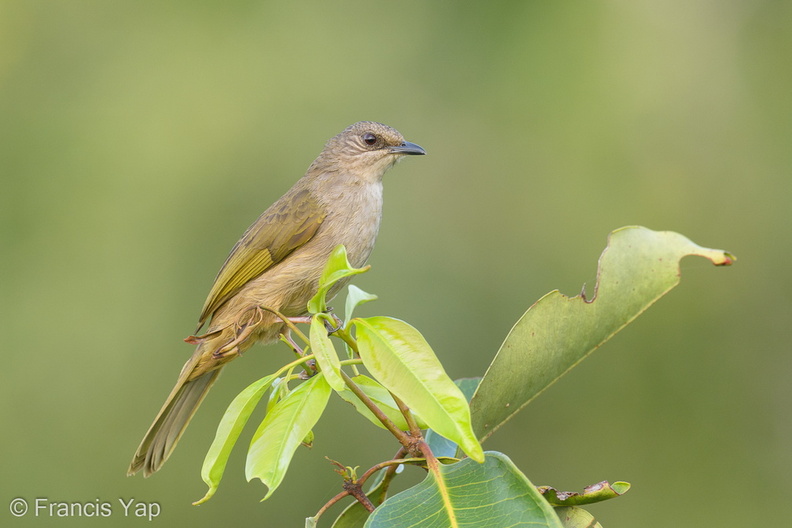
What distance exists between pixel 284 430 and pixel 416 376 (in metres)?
0.33

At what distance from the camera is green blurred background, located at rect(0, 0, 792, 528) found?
22.3ft

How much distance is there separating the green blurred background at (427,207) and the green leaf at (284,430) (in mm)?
4419

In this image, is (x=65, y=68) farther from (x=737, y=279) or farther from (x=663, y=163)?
(x=737, y=279)

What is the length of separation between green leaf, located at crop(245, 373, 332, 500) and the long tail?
185cm

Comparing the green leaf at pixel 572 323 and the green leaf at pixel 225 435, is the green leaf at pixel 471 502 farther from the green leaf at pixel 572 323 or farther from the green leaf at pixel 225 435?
the green leaf at pixel 225 435

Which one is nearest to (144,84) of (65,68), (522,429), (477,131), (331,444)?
(65,68)

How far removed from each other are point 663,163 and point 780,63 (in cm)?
160

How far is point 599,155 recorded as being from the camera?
7.75 metres

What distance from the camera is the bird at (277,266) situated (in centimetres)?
385

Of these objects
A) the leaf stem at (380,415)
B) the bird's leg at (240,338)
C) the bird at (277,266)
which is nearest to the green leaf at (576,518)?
the leaf stem at (380,415)

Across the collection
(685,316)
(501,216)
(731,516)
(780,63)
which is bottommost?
(731,516)

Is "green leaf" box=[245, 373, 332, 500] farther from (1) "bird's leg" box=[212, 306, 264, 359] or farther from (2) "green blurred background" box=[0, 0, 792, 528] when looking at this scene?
(2) "green blurred background" box=[0, 0, 792, 528]

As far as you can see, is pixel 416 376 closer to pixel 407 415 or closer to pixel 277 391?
pixel 407 415

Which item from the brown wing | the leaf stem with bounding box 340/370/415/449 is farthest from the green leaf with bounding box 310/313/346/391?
the brown wing
